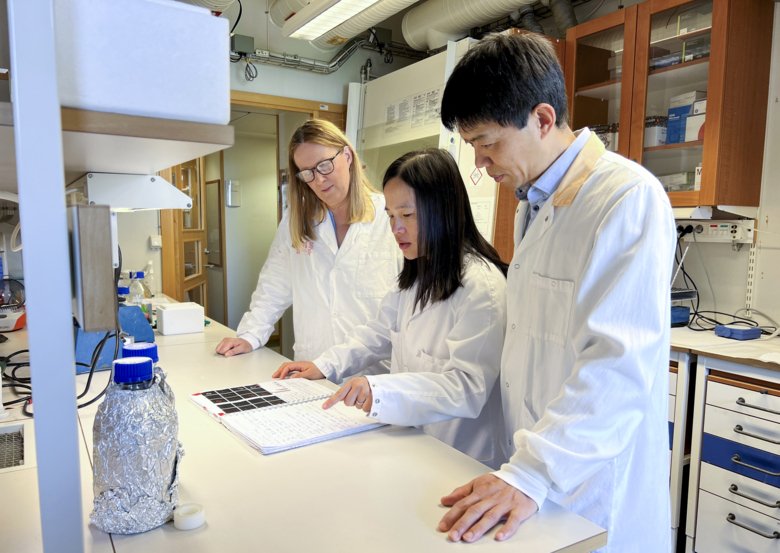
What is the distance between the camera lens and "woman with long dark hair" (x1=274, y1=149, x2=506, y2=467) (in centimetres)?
112

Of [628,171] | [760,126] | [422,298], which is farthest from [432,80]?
[628,171]

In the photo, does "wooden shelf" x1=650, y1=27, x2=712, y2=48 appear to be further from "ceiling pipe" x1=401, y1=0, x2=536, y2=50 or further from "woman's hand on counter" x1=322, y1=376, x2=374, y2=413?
"woman's hand on counter" x1=322, y1=376, x2=374, y2=413

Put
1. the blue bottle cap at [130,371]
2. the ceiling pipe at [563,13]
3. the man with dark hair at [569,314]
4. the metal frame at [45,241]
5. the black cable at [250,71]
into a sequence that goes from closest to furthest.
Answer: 1. the metal frame at [45,241]
2. the blue bottle cap at [130,371]
3. the man with dark hair at [569,314]
4. the ceiling pipe at [563,13]
5. the black cable at [250,71]

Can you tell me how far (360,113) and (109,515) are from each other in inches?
146

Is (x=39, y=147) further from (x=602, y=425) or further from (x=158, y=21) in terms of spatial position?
(x=602, y=425)

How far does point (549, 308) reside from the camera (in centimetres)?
104

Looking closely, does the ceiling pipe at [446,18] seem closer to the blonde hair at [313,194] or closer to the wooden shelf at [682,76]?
the wooden shelf at [682,76]

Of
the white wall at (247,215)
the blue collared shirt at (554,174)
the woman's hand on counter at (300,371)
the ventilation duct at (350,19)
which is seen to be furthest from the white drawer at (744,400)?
the white wall at (247,215)

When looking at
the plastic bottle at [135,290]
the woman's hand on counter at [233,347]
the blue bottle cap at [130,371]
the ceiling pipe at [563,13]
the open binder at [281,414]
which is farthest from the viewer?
the ceiling pipe at [563,13]

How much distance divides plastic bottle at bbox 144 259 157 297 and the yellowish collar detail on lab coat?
281cm

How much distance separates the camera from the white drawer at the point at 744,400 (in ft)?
6.14

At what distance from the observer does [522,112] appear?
0.97 m

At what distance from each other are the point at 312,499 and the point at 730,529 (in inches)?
73.5

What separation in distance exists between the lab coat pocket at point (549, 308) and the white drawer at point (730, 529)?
1.48 m
